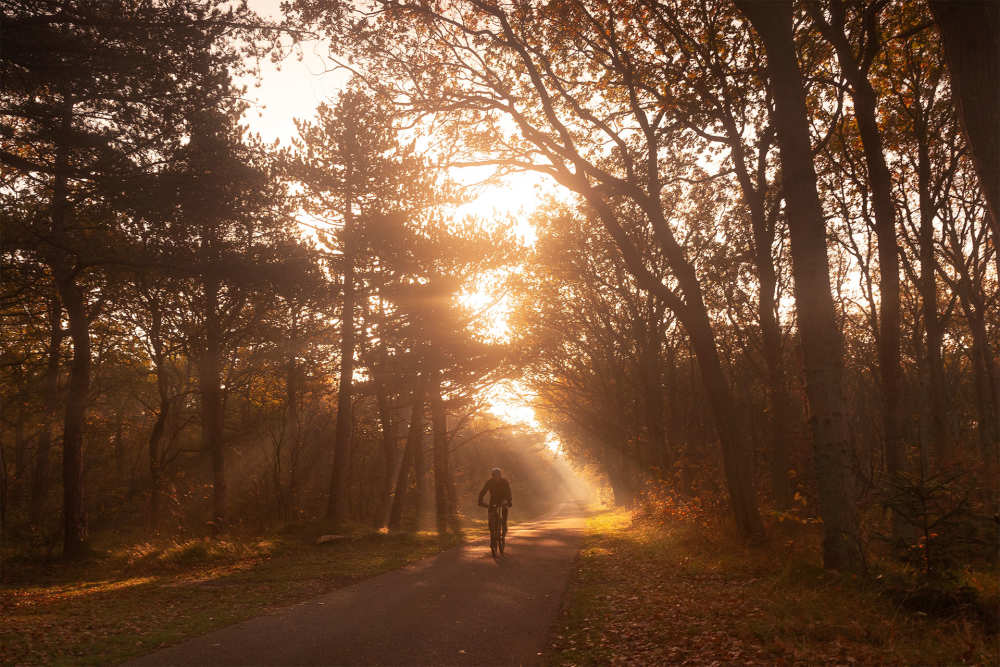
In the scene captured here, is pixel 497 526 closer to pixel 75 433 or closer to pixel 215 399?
pixel 75 433

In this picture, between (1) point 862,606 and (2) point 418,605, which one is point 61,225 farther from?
(1) point 862,606

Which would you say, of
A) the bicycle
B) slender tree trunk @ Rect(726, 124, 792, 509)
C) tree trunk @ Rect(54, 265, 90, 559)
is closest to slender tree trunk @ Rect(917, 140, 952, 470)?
slender tree trunk @ Rect(726, 124, 792, 509)

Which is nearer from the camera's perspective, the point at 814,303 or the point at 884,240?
the point at 814,303

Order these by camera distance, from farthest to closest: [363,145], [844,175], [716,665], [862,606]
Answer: [363,145] < [844,175] < [862,606] < [716,665]

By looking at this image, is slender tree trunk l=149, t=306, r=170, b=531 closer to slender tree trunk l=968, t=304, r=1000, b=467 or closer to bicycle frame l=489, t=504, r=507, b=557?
bicycle frame l=489, t=504, r=507, b=557

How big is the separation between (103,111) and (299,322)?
12550 mm

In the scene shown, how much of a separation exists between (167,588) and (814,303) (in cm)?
1219

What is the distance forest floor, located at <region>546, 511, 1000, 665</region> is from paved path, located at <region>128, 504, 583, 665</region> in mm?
504

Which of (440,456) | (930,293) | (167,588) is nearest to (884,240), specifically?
(930,293)

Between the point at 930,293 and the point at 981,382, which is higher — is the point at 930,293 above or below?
above

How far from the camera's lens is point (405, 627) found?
282 inches

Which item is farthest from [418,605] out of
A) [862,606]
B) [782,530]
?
[782,530]

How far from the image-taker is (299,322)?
22.5 meters

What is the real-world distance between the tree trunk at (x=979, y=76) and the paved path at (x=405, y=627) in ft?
20.1
